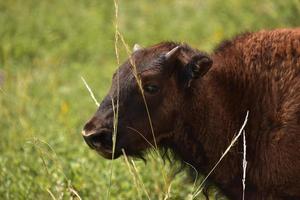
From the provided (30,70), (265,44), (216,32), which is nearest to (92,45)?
(30,70)

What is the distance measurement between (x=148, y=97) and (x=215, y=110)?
0.51 meters

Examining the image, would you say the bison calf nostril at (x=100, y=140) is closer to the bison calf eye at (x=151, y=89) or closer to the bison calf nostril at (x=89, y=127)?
the bison calf nostril at (x=89, y=127)

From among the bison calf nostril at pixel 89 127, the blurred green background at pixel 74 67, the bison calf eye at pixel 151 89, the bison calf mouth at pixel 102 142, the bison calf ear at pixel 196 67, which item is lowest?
the blurred green background at pixel 74 67

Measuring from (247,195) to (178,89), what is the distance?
0.92 meters

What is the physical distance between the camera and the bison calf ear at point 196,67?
19.2 ft

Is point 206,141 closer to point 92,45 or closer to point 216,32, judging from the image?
point 216,32

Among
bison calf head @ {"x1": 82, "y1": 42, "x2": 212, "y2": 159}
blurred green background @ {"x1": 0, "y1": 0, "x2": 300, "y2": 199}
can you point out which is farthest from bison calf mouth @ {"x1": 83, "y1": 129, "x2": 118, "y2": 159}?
blurred green background @ {"x1": 0, "y1": 0, "x2": 300, "y2": 199}

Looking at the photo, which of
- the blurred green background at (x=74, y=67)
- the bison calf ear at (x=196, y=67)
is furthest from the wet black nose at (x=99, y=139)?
the bison calf ear at (x=196, y=67)

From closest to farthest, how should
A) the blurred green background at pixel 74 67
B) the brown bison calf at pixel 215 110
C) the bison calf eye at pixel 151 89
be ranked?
the brown bison calf at pixel 215 110 → the bison calf eye at pixel 151 89 → the blurred green background at pixel 74 67

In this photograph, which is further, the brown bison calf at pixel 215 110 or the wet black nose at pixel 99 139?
the brown bison calf at pixel 215 110

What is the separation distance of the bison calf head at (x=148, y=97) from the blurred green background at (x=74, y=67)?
1.23ft

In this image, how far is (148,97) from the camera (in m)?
5.91

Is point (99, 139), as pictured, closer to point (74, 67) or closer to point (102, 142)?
point (102, 142)

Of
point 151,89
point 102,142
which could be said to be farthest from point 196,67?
point 102,142
